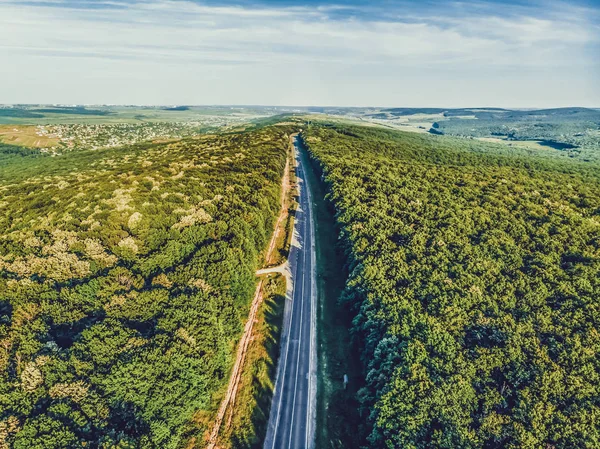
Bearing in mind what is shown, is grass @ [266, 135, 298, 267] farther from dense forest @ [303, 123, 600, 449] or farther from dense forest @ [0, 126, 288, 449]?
dense forest @ [303, 123, 600, 449]

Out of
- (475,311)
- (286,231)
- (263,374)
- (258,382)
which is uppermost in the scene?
(286,231)

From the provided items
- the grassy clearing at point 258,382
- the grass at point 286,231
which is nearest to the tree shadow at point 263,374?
the grassy clearing at point 258,382

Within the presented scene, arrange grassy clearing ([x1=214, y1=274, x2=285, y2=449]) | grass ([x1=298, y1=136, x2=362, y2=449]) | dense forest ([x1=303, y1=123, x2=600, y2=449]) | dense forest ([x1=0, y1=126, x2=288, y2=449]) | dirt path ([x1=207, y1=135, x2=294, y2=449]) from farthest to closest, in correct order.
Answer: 1. grass ([x1=298, y1=136, x2=362, y2=449])
2. dirt path ([x1=207, y1=135, x2=294, y2=449])
3. grassy clearing ([x1=214, y1=274, x2=285, y2=449])
4. dense forest ([x1=303, y1=123, x2=600, y2=449])
5. dense forest ([x1=0, y1=126, x2=288, y2=449])

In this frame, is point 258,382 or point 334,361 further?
point 334,361

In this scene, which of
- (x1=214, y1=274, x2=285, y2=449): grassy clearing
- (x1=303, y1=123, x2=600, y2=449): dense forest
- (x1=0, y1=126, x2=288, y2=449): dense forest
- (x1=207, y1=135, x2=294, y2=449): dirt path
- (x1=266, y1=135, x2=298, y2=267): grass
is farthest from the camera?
(x1=266, y1=135, x2=298, y2=267): grass

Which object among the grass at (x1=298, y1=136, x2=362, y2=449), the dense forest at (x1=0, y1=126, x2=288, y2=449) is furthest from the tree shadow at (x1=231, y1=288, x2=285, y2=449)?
the grass at (x1=298, y1=136, x2=362, y2=449)

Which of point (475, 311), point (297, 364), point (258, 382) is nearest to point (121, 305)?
point (258, 382)

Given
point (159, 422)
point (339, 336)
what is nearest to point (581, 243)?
point (339, 336)

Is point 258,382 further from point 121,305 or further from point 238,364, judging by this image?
point 121,305
